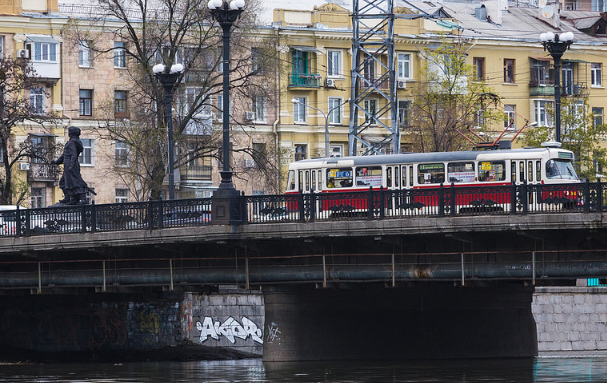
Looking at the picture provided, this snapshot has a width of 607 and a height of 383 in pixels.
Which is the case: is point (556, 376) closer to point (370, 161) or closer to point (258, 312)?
point (370, 161)

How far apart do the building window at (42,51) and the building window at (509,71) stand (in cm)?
2724

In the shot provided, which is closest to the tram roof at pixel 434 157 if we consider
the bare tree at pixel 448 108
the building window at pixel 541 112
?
the bare tree at pixel 448 108

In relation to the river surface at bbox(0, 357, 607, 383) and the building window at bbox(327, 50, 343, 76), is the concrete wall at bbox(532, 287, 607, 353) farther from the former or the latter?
the building window at bbox(327, 50, 343, 76)

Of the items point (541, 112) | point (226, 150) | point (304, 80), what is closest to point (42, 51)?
point (304, 80)

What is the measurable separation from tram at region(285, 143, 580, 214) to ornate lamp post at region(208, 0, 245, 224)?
8453mm

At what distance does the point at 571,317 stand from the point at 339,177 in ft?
48.5

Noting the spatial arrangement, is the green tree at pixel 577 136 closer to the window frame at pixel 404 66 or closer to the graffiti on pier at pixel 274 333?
the window frame at pixel 404 66

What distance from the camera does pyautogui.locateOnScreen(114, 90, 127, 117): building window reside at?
71.6 metres

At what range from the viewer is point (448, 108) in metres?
75.6

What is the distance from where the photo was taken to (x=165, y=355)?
5516cm

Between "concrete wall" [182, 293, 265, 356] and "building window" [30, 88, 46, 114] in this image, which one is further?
"building window" [30, 88, 46, 114]

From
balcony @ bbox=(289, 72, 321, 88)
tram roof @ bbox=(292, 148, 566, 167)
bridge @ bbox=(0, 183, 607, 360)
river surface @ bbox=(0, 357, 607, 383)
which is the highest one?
balcony @ bbox=(289, 72, 321, 88)

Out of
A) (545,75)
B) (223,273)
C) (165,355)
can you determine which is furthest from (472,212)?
(545,75)

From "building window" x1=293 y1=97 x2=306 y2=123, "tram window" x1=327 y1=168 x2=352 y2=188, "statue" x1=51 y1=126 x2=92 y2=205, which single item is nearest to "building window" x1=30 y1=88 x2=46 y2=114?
"building window" x1=293 y1=97 x2=306 y2=123
